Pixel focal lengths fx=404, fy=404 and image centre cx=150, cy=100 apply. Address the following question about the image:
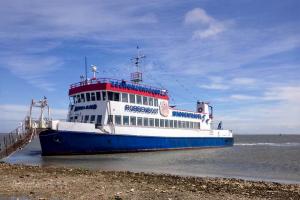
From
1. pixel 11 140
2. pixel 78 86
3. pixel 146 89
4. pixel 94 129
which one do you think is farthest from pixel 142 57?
pixel 11 140

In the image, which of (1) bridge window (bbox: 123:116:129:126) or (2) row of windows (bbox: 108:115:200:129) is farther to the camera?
(1) bridge window (bbox: 123:116:129:126)

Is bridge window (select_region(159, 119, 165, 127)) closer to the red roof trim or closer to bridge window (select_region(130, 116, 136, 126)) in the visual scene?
the red roof trim

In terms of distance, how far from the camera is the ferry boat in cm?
3450

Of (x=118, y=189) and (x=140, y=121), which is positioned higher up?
(x=140, y=121)

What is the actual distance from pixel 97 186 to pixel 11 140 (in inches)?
910

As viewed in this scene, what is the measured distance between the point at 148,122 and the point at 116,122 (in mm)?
5021

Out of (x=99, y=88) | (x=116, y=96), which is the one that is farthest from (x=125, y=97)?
(x=99, y=88)

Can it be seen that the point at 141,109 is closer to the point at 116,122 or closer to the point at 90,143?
the point at 116,122

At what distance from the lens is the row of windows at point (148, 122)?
3762 cm

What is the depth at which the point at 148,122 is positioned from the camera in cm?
4138

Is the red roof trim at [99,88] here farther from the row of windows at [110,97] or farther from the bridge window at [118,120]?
the bridge window at [118,120]

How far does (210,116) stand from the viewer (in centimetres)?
5569

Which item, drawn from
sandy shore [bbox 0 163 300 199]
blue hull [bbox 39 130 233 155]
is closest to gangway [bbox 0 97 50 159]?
blue hull [bbox 39 130 233 155]

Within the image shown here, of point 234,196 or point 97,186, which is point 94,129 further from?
point 234,196
